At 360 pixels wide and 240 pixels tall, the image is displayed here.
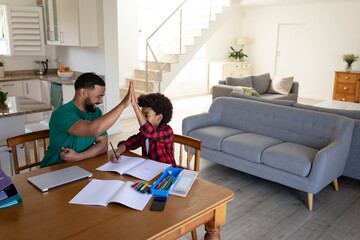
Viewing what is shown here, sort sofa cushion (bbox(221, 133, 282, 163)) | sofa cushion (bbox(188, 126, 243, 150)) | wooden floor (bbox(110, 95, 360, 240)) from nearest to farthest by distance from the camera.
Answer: wooden floor (bbox(110, 95, 360, 240)) < sofa cushion (bbox(221, 133, 282, 163)) < sofa cushion (bbox(188, 126, 243, 150))

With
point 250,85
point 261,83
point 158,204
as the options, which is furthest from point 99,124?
point 261,83

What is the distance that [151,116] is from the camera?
2.16 metres

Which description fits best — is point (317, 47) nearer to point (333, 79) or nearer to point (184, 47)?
point (333, 79)

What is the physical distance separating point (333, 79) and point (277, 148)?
6.18m

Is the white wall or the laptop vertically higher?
the white wall

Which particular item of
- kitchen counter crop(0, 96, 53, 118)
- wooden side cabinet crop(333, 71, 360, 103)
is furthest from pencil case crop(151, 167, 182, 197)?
wooden side cabinet crop(333, 71, 360, 103)

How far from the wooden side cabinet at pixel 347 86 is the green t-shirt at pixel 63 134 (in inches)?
291

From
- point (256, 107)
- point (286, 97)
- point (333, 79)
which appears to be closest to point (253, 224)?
point (256, 107)

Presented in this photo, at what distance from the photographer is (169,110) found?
86.7 inches

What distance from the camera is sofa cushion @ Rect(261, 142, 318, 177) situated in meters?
3.10

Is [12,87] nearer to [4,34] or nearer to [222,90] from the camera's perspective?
[4,34]

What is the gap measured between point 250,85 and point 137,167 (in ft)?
18.4

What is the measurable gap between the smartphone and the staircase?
5162mm

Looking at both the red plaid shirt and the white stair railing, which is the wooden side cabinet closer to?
the white stair railing
